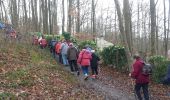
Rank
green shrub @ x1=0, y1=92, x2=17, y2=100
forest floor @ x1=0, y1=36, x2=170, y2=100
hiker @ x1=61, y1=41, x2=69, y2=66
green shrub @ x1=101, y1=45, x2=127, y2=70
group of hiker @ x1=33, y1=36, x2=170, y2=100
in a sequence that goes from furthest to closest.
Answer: green shrub @ x1=101, y1=45, x2=127, y2=70 < hiker @ x1=61, y1=41, x2=69, y2=66 < forest floor @ x1=0, y1=36, x2=170, y2=100 < group of hiker @ x1=33, y1=36, x2=170, y2=100 < green shrub @ x1=0, y1=92, x2=17, y2=100

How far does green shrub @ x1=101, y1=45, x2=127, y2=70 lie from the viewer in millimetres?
23094

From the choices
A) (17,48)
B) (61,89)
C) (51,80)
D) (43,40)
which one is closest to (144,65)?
(61,89)

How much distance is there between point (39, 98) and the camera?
12000 mm

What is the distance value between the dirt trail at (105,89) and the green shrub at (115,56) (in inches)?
197

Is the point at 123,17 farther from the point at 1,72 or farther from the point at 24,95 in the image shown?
the point at 24,95

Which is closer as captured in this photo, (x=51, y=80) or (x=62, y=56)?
(x=51, y=80)

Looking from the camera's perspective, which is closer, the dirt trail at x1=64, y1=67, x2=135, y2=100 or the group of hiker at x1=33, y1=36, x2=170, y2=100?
the group of hiker at x1=33, y1=36, x2=170, y2=100

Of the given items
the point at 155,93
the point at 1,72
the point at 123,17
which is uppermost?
the point at 123,17

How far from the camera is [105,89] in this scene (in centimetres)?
1596

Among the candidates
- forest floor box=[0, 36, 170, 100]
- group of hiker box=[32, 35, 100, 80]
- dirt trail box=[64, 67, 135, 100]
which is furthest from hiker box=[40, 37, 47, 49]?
dirt trail box=[64, 67, 135, 100]

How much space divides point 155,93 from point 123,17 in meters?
6.92

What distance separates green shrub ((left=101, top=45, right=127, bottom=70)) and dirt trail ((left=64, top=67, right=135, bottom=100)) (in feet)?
16.4

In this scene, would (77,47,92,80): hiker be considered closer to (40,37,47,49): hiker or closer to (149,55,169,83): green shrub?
(149,55,169,83): green shrub

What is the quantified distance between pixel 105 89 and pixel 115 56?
26.6ft
